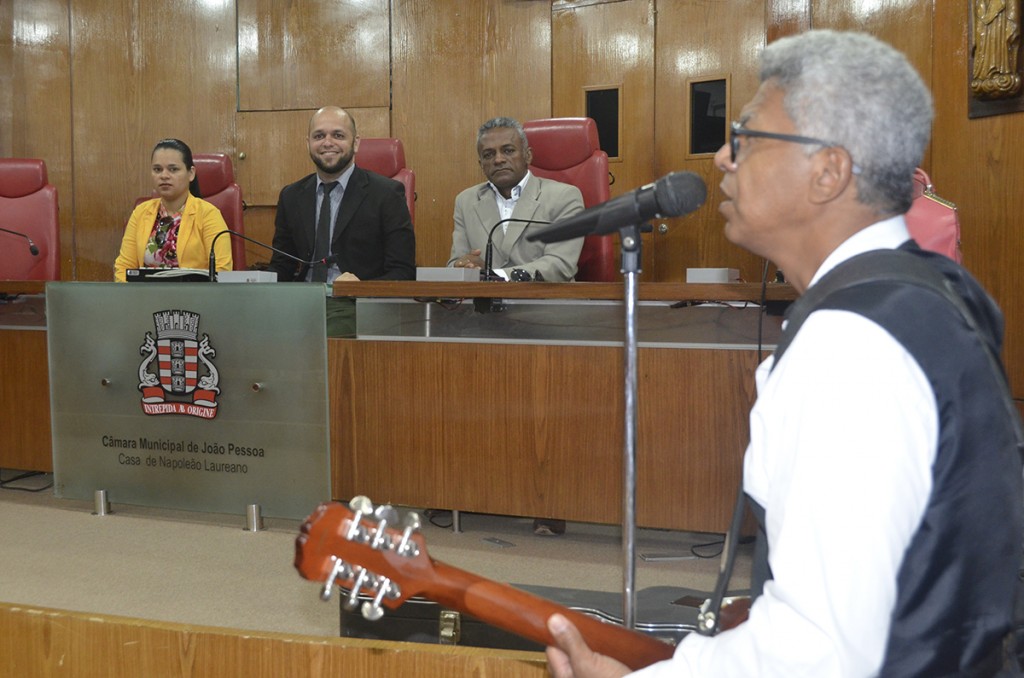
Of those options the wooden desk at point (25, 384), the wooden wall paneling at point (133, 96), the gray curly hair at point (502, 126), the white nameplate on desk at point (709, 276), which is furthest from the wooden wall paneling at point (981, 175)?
the wooden wall paneling at point (133, 96)

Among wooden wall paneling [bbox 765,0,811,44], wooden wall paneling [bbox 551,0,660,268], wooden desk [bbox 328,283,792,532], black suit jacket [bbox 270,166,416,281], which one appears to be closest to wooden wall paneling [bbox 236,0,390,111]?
wooden wall paneling [bbox 551,0,660,268]

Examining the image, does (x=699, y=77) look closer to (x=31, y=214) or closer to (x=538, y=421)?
(x=538, y=421)

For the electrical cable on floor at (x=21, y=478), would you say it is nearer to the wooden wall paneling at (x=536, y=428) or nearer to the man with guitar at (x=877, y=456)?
the wooden wall paneling at (x=536, y=428)

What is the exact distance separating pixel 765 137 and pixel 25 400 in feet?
9.83

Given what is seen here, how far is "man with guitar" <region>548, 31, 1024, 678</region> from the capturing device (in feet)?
2.23

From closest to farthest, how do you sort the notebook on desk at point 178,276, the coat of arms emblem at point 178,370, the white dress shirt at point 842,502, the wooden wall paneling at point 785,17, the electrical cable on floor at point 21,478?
the white dress shirt at point 842,502 < the coat of arms emblem at point 178,370 < the notebook on desk at point 178,276 < the electrical cable on floor at point 21,478 < the wooden wall paneling at point 785,17

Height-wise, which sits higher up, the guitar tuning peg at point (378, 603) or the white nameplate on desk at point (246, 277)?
A: the white nameplate on desk at point (246, 277)

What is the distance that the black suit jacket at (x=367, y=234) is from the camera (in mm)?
3596

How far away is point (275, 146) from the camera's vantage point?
5633 mm

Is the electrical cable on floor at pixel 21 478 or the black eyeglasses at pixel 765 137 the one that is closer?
the black eyeglasses at pixel 765 137

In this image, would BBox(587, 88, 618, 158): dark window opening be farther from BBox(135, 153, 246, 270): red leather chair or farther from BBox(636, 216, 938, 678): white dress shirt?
BBox(636, 216, 938, 678): white dress shirt

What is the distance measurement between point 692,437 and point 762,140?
63.0 inches

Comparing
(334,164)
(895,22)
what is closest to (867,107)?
(334,164)

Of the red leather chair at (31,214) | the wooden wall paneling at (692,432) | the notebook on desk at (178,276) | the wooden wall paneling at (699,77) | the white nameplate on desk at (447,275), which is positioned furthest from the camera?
the wooden wall paneling at (699,77)
